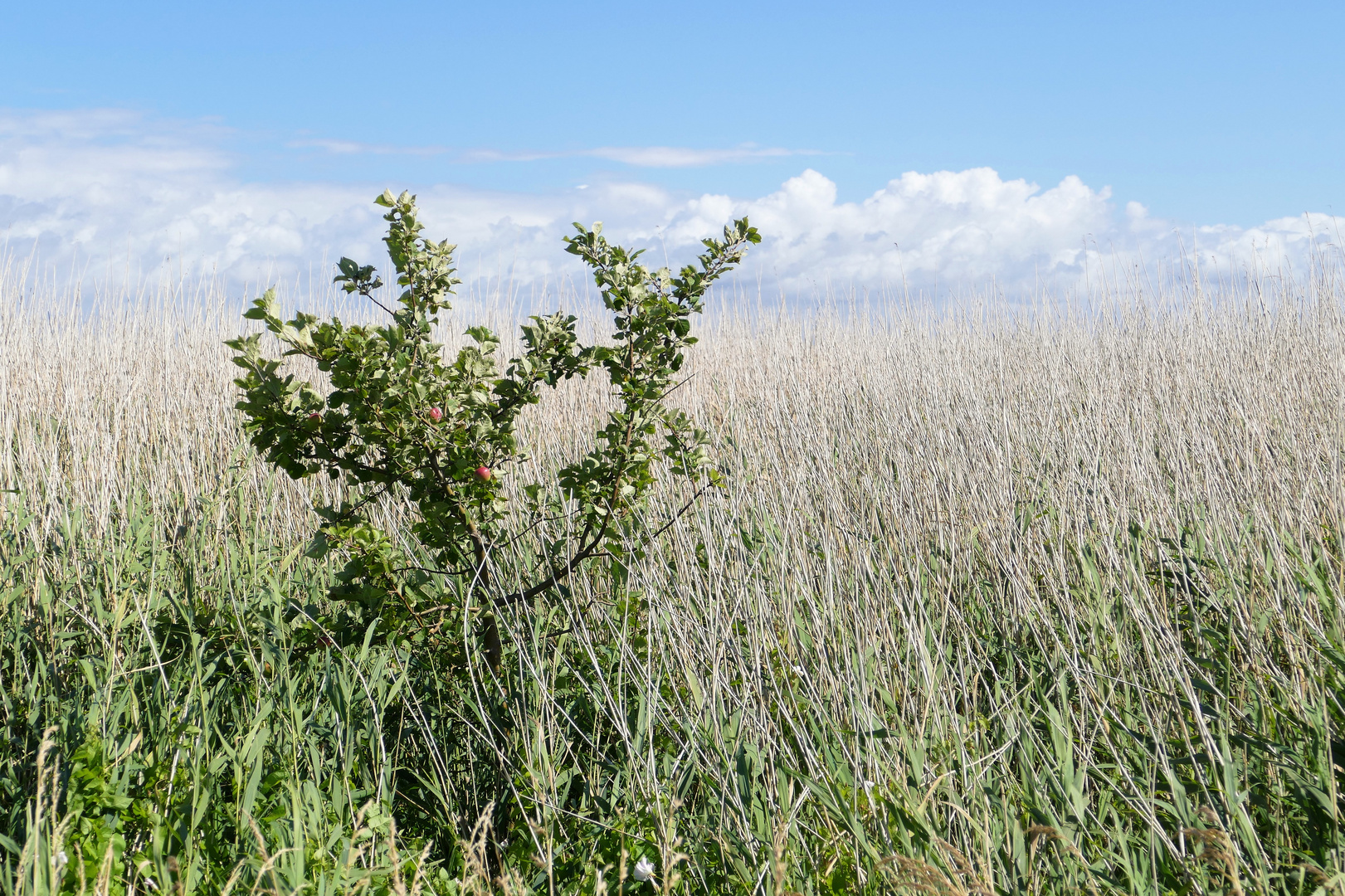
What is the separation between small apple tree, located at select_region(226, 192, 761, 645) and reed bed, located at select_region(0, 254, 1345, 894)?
0.17 meters

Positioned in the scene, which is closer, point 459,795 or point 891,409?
point 459,795

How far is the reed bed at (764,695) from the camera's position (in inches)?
53.5

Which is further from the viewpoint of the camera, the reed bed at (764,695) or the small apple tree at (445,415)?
the small apple tree at (445,415)

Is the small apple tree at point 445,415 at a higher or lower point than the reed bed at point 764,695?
higher

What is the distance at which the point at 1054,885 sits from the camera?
1.25m

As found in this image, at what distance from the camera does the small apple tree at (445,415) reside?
186 centimetres

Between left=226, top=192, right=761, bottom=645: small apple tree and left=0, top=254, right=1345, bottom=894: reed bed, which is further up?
left=226, top=192, right=761, bottom=645: small apple tree

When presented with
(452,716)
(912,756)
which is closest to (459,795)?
(452,716)

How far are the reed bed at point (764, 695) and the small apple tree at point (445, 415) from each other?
0.17 metres

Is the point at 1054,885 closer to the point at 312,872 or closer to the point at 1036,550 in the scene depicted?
the point at 312,872

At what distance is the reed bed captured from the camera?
136 centimetres

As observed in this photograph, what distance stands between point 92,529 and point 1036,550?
320 centimetres

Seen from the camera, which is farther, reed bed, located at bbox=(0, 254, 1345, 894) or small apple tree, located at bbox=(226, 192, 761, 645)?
small apple tree, located at bbox=(226, 192, 761, 645)

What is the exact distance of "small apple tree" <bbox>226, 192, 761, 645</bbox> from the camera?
6.09 feet
